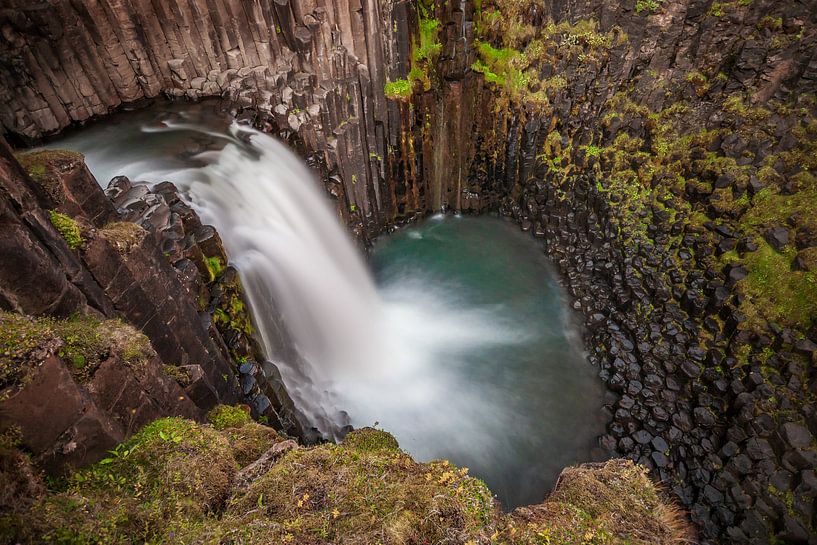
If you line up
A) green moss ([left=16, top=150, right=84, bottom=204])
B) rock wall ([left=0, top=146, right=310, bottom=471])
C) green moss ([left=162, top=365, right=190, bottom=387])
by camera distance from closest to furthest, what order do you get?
rock wall ([left=0, top=146, right=310, bottom=471])
green moss ([left=16, top=150, right=84, bottom=204])
green moss ([left=162, top=365, right=190, bottom=387])

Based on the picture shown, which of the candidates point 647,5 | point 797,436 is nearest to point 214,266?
point 797,436

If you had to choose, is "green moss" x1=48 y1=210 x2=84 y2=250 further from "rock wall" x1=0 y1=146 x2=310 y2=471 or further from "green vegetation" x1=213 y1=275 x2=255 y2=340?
"green vegetation" x1=213 y1=275 x2=255 y2=340

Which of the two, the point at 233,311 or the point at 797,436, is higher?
the point at 233,311

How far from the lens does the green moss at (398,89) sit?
16.1 meters

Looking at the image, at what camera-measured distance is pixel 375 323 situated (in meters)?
14.2

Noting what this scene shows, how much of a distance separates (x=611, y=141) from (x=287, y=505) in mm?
17003

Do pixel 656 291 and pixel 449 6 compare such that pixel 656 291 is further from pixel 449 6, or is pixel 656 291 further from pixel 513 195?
pixel 449 6

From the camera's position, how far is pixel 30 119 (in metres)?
12.4

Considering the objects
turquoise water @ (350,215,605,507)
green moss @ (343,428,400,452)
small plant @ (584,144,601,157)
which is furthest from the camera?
small plant @ (584,144,601,157)

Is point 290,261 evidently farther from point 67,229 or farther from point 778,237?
point 778,237

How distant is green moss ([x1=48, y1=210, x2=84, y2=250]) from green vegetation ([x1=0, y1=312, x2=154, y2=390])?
1078 millimetres

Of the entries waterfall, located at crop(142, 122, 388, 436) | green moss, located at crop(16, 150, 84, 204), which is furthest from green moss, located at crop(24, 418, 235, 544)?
waterfall, located at crop(142, 122, 388, 436)

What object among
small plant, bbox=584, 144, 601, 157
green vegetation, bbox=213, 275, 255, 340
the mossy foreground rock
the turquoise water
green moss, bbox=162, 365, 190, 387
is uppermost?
the mossy foreground rock

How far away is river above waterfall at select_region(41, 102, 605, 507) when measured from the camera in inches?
436
